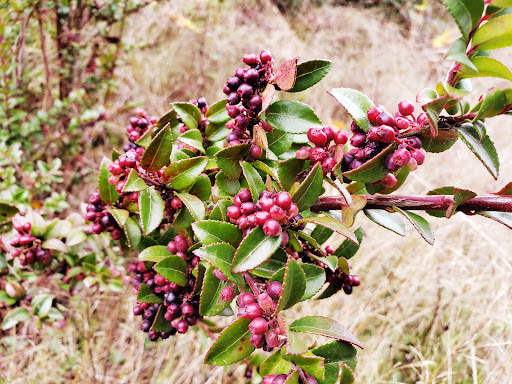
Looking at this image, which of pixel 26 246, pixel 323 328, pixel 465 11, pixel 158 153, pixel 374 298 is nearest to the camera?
pixel 465 11

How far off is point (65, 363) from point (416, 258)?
2055 millimetres

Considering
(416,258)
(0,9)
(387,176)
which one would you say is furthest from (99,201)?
(416,258)

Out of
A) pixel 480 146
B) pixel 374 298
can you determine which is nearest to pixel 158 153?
pixel 480 146

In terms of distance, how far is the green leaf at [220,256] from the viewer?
534 millimetres

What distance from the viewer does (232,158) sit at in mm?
611

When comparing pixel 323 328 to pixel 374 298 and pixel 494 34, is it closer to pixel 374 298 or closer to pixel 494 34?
pixel 494 34

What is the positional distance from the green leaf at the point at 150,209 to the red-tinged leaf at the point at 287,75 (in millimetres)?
296

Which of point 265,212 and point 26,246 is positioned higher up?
point 265,212

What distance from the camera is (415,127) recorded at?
56cm

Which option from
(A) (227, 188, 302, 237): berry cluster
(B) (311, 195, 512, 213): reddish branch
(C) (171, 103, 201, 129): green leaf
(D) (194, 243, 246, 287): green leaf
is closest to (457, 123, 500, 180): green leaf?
(B) (311, 195, 512, 213): reddish branch

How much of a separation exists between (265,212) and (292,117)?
0.60 ft

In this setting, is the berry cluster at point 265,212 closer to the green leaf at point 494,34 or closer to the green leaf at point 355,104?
the green leaf at point 355,104

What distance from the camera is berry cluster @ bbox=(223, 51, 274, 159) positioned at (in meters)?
0.57

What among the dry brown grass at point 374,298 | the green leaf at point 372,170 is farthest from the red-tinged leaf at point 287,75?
the dry brown grass at point 374,298
